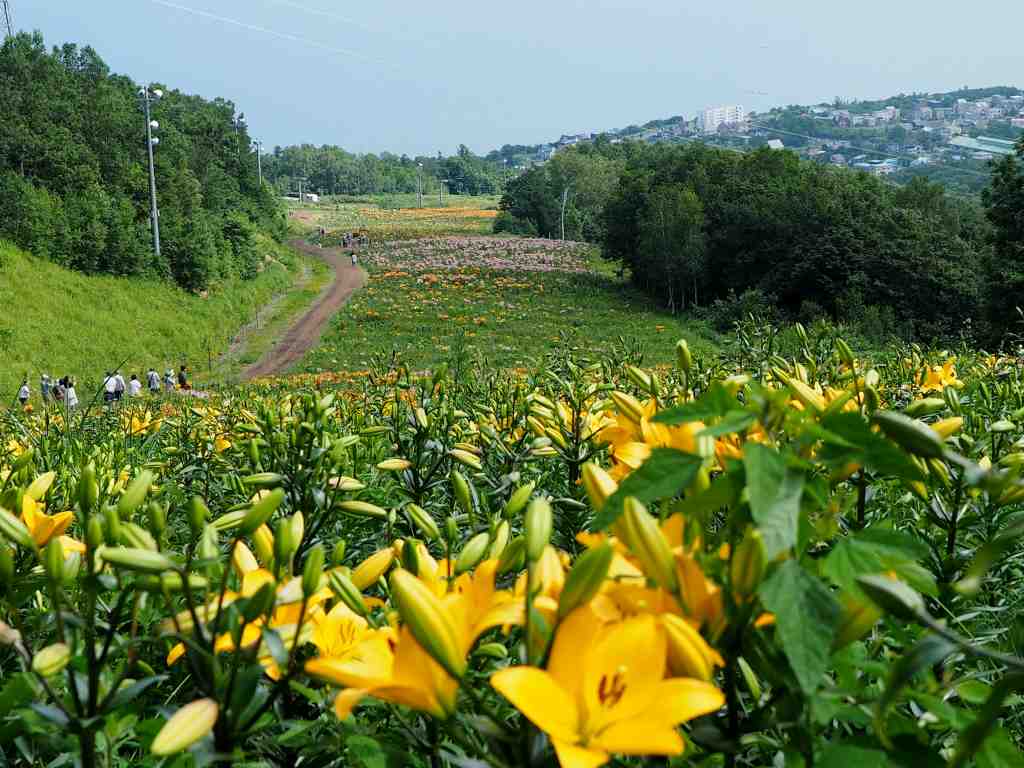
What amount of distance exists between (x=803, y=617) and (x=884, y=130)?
124 meters

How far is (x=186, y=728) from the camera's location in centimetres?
69

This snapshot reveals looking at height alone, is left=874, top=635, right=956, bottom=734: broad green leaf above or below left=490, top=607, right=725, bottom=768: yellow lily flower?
above

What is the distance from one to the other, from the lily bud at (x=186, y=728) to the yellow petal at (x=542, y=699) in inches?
10.4

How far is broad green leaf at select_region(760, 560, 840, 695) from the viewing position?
578 millimetres

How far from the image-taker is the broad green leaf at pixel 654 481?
0.71 m

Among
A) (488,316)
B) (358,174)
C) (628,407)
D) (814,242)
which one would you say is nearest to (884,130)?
(358,174)

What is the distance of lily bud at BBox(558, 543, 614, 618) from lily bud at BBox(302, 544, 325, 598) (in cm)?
25

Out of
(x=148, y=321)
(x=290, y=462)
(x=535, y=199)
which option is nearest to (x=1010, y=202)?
(x=148, y=321)

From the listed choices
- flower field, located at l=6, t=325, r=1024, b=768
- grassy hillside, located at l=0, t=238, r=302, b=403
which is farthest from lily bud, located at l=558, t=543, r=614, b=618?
grassy hillside, located at l=0, t=238, r=302, b=403

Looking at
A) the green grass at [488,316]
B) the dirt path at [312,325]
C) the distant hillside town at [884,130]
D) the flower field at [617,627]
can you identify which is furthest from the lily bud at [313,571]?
the distant hillside town at [884,130]

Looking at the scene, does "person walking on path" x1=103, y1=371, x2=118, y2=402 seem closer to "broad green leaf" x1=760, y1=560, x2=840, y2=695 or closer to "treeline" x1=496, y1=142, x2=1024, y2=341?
"broad green leaf" x1=760, y1=560, x2=840, y2=695

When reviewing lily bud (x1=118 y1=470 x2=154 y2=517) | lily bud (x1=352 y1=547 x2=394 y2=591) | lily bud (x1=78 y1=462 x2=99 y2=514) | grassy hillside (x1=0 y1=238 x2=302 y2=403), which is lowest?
grassy hillside (x1=0 y1=238 x2=302 y2=403)

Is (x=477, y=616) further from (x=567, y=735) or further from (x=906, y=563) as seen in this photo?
(x=906, y=563)

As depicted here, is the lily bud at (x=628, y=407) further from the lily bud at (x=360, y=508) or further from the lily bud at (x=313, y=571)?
the lily bud at (x=313, y=571)
